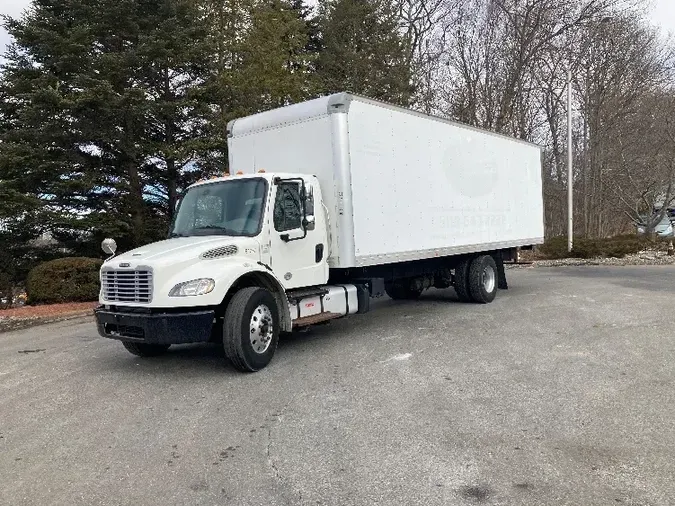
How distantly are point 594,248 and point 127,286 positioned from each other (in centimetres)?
1871

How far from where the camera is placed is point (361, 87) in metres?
24.5

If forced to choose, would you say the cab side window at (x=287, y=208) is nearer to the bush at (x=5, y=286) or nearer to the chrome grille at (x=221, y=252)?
the chrome grille at (x=221, y=252)

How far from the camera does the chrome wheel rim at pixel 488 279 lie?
A: 10977 millimetres

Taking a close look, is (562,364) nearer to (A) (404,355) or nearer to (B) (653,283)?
(A) (404,355)

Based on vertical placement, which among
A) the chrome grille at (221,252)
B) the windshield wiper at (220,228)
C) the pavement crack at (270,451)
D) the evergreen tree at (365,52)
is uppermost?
the evergreen tree at (365,52)

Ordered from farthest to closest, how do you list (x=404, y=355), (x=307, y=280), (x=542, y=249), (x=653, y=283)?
(x=542, y=249) → (x=653, y=283) → (x=307, y=280) → (x=404, y=355)

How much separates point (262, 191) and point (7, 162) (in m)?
11.8

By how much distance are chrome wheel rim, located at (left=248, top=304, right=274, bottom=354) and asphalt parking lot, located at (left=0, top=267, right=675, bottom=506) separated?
13.2 inches

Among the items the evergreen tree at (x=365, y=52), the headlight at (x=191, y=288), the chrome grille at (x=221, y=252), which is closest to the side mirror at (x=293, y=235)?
the chrome grille at (x=221, y=252)

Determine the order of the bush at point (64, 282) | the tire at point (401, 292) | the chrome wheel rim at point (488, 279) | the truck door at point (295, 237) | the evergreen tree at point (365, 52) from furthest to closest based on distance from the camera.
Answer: the evergreen tree at point (365, 52) → the bush at point (64, 282) → the tire at point (401, 292) → the chrome wheel rim at point (488, 279) → the truck door at point (295, 237)

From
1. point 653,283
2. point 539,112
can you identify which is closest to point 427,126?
point 653,283

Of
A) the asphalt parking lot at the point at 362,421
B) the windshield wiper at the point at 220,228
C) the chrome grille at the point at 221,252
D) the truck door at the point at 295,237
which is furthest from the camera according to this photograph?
the truck door at the point at 295,237

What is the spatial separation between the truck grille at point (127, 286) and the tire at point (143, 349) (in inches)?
36.7

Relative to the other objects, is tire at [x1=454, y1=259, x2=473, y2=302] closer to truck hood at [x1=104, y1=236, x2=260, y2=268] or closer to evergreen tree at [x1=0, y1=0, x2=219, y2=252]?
truck hood at [x1=104, y1=236, x2=260, y2=268]
